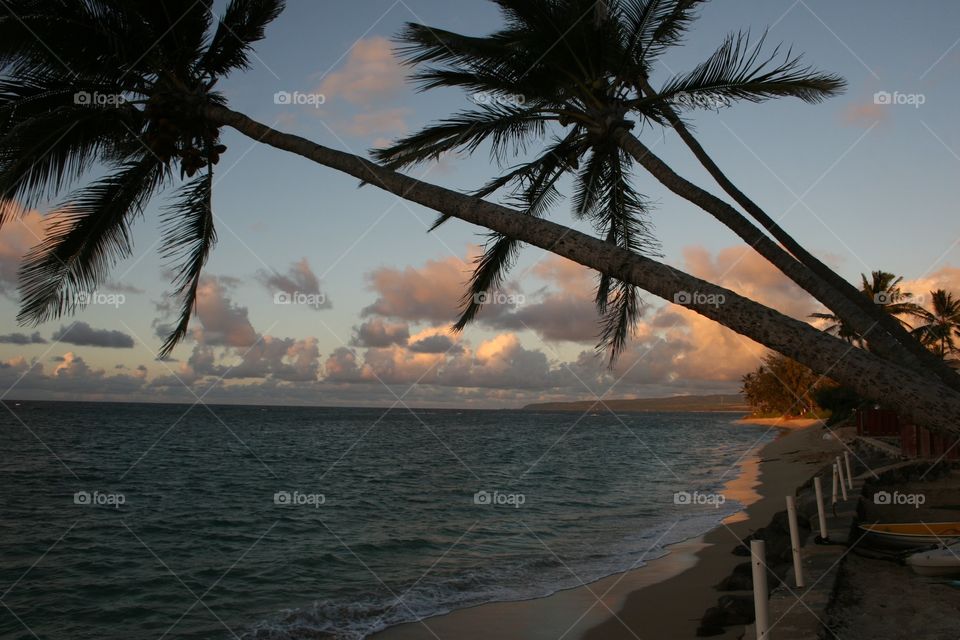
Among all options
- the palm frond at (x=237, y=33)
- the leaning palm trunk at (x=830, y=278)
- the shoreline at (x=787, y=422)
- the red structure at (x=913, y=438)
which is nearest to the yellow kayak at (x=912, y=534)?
the red structure at (x=913, y=438)

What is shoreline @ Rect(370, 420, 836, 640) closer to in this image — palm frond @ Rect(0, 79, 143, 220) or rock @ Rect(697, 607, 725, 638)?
rock @ Rect(697, 607, 725, 638)

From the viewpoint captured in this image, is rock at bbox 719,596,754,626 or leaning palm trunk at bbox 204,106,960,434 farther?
rock at bbox 719,596,754,626

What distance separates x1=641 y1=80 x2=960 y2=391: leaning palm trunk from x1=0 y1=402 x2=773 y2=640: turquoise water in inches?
280

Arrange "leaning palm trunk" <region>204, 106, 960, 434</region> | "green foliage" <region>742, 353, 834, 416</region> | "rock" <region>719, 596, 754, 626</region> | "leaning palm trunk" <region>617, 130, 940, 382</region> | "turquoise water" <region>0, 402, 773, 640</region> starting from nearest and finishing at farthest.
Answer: "leaning palm trunk" <region>204, 106, 960, 434</region>, "leaning palm trunk" <region>617, 130, 940, 382</region>, "rock" <region>719, 596, 754, 626</region>, "turquoise water" <region>0, 402, 773, 640</region>, "green foliage" <region>742, 353, 834, 416</region>

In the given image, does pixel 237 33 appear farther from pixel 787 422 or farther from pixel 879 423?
pixel 787 422

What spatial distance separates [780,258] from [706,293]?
2105 millimetres

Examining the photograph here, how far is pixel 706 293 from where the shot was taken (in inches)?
140

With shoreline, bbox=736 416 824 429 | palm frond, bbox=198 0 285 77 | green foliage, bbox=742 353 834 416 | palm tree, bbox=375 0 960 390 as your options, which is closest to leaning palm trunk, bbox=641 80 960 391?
palm tree, bbox=375 0 960 390

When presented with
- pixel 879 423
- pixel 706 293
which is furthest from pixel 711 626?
pixel 879 423

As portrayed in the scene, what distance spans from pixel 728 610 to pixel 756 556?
4.33 metres

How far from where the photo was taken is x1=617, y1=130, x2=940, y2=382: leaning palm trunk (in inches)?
149

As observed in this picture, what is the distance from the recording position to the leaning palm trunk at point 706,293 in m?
3.00

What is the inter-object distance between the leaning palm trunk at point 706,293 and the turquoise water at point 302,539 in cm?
681

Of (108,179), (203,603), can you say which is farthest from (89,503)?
(108,179)
